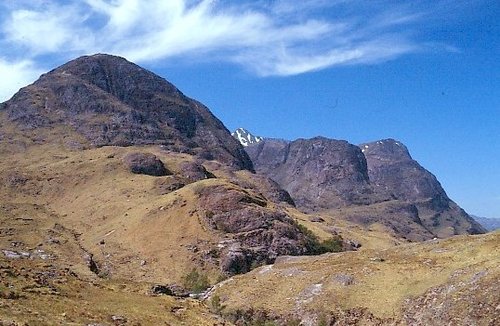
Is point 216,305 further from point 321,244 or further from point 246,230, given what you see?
point 321,244

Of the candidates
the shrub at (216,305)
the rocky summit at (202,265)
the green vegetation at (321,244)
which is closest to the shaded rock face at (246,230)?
the rocky summit at (202,265)

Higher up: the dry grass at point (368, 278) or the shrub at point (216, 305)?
the dry grass at point (368, 278)

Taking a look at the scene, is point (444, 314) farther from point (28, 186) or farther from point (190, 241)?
point (28, 186)

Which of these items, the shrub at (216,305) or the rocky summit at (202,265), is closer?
the rocky summit at (202,265)

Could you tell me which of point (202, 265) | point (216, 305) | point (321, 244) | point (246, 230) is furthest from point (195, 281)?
point (321, 244)

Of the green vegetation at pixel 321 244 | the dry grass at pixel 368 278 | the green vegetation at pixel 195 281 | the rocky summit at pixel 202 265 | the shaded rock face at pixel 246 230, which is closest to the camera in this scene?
the rocky summit at pixel 202 265

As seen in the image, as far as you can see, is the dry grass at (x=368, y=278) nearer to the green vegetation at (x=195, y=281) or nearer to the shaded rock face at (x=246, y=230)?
the green vegetation at (x=195, y=281)

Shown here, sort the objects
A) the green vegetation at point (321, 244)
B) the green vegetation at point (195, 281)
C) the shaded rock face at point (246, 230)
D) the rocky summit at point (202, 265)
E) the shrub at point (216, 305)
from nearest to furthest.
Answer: the rocky summit at point (202, 265) < the shrub at point (216, 305) < the green vegetation at point (195, 281) < the shaded rock face at point (246, 230) < the green vegetation at point (321, 244)

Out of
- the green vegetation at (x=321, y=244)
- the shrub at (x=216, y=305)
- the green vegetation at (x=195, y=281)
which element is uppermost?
the green vegetation at (x=321, y=244)

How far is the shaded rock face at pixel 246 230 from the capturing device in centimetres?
11964

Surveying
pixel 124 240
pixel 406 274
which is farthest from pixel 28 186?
pixel 406 274

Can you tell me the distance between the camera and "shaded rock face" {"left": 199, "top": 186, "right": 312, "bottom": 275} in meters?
120

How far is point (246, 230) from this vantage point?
433 ft

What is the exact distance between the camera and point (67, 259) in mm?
116250
